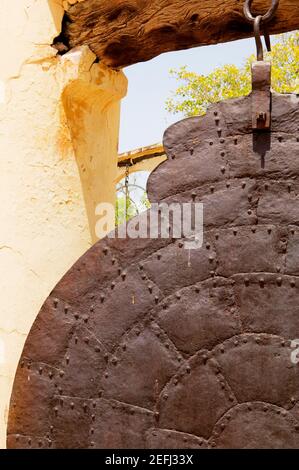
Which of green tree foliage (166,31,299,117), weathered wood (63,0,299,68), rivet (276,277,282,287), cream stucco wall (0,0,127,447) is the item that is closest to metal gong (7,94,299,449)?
rivet (276,277,282,287)

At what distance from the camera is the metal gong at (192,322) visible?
72.2 inches

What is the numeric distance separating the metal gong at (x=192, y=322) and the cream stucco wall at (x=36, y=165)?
528 mm

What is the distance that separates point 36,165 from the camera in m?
2.58

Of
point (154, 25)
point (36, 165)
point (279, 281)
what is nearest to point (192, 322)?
point (279, 281)

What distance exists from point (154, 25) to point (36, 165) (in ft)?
2.12

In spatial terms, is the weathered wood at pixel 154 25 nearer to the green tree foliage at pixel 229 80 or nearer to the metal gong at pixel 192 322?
the metal gong at pixel 192 322

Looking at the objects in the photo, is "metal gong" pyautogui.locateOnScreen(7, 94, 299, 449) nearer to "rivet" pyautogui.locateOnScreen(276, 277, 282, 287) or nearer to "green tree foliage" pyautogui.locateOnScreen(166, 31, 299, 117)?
"rivet" pyautogui.locateOnScreen(276, 277, 282, 287)

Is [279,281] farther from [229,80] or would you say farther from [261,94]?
[229,80]

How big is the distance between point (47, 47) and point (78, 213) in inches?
24.0

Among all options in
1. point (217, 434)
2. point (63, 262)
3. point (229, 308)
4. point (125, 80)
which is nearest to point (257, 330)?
point (229, 308)

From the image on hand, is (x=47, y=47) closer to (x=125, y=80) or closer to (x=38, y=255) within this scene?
(x=125, y=80)

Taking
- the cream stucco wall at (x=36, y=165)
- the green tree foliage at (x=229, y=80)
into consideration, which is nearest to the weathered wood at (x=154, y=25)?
the cream stucco wall at (x=36, y=165)

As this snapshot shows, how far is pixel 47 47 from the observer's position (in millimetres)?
2605

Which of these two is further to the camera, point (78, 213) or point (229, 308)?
point (78, 213)
